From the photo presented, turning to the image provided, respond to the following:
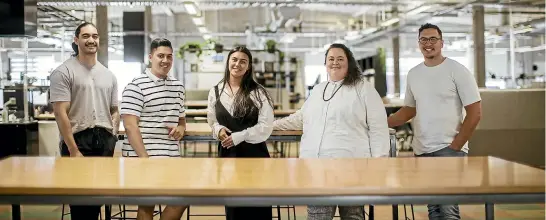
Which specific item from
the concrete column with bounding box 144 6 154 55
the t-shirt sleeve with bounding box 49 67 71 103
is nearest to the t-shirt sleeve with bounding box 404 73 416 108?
the t-shirt sleeve with bounding box 49 67 71 103

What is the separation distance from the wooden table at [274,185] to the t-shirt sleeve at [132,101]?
662 millimetres

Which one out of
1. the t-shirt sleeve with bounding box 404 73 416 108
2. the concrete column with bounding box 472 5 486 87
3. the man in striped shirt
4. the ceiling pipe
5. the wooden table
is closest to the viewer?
the wooden table

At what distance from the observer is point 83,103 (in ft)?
10.8

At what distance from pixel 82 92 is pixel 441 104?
1996mm

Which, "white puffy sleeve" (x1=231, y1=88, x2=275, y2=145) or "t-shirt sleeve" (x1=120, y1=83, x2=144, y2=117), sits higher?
"t-shirt sleeve" (x1=120, y1=83, x2=144, y2=117)

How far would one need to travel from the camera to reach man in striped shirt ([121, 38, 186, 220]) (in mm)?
2969

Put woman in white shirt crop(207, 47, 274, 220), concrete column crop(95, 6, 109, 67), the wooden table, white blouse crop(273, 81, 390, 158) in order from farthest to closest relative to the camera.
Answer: concrete column crop(95, 6, 109, 67) → woman in white shirt crop(207, 47, 274, 220) → white blouse crop(273, 81, 390, 158) → the wooden table

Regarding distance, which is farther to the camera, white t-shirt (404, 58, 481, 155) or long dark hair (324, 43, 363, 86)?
white t-shirt (404, 58, 481, 155)

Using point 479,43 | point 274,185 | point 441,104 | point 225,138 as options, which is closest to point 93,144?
point 225,138

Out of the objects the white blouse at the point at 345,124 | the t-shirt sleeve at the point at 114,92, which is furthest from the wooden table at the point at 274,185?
the t-shirt sleeve at the point at 114,92

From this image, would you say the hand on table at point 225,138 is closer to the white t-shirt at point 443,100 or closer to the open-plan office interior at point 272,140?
the open-plan office interior at point 272,140

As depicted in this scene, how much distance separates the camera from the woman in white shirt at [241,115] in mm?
3076

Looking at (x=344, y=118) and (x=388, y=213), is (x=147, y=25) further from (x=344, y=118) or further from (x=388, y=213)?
(x=344, y=118)

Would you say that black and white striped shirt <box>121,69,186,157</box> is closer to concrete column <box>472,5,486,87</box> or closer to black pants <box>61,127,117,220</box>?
black pants <box>61,127,117,220</box>
